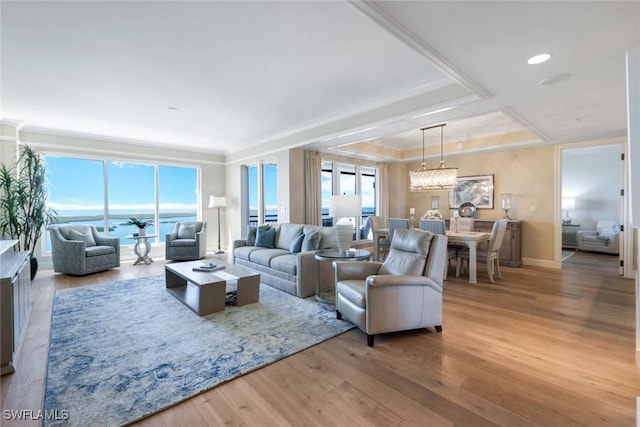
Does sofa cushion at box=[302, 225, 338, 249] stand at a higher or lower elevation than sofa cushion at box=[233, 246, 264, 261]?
higher

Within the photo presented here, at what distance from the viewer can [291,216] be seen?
583 centimetres

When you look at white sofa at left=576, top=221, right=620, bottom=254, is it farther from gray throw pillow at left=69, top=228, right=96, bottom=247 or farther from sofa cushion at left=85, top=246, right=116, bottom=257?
gray throw pillow at left=69, top=228, right=96, bottom=247

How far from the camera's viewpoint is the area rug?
187 cm

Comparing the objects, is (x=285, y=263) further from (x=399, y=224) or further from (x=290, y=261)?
(x=399, y=224)

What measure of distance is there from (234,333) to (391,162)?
641 centimetres

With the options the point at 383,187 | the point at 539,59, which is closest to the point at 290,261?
the point at 539,59

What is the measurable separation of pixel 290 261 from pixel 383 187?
450 cm

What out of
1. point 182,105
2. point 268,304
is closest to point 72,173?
point 182,105

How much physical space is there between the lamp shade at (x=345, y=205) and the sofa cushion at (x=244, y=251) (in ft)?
6.16

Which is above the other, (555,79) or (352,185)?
(555,79)

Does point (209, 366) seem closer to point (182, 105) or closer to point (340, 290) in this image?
point (340, 290)

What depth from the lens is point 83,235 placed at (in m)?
5.40

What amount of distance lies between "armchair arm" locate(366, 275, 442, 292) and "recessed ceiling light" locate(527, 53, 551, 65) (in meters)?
2.11

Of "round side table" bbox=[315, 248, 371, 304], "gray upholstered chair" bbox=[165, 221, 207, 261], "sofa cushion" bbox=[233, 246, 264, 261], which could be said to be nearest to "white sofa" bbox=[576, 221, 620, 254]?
"round side table" bbox=[315, 248, 371, 304]
